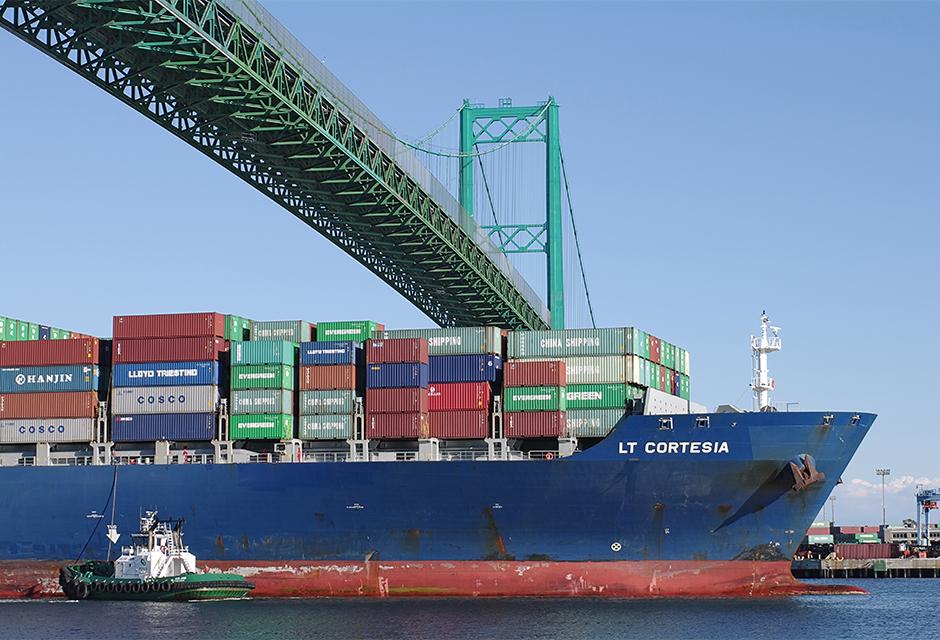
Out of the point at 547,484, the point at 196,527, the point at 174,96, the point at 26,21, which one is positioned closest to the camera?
the point at 26,21

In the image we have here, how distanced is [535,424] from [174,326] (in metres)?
13.7

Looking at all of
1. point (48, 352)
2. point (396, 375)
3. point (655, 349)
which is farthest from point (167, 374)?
point (655, 349)

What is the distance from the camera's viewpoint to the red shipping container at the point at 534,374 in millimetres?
47062

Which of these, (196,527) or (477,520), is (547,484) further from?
(196,527)

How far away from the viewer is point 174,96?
139 feet

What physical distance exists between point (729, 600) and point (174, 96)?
25.4m

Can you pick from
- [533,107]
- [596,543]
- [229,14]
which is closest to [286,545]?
[596,543]

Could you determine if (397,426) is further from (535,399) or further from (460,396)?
(535,399)

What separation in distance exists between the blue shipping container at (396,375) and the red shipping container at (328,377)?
709mm

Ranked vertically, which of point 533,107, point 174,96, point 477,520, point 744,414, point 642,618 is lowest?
point 642,618

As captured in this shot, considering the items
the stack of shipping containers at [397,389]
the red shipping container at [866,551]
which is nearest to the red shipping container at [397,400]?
the stack of shipping containers at [397,389]

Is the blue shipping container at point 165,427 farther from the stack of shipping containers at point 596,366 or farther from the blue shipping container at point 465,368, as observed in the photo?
the stack of shipping containers at point 596,366

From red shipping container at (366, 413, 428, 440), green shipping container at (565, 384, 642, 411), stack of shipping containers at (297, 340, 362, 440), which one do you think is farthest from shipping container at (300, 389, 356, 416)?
green shipping container at (565, 384, 642, 411)

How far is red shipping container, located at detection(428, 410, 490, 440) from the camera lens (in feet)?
155
